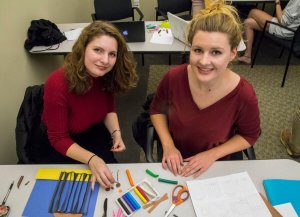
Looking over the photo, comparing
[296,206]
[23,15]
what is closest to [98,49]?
[296,206]

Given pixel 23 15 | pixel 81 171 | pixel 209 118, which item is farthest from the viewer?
pixel 23 15

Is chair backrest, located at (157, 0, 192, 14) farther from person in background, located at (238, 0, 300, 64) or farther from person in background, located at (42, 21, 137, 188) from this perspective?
person in background, located at (42, 21, 137, 188)

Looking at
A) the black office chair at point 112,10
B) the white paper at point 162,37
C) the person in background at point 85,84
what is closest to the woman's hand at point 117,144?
the person in background at point 85,84

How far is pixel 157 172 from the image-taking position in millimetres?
1110

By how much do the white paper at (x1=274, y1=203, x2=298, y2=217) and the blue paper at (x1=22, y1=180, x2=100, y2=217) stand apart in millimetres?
680

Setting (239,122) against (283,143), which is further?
(283,143)

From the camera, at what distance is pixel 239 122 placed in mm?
1242

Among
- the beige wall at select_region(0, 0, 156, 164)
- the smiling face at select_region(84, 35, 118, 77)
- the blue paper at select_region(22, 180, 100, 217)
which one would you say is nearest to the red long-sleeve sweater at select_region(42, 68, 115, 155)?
the smiling face at select_region(84, 35, 118, 77)

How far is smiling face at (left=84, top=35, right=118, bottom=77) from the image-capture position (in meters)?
1.23

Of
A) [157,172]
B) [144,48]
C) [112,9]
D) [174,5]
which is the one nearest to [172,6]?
[174,5]

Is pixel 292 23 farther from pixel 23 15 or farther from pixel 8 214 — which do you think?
pixel 8 214

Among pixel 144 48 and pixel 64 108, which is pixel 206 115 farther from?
pixel 144 48

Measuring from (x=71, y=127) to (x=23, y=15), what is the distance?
4.18ft

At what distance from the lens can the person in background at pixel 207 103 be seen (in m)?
1.08
